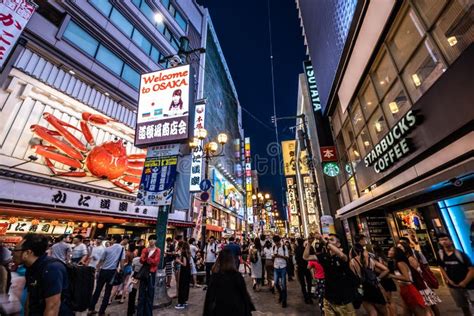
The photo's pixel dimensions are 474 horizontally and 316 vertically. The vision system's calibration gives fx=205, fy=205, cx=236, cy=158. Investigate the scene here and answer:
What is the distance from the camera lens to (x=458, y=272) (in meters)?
4.18

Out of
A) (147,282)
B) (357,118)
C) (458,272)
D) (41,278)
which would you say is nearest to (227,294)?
(41,278)

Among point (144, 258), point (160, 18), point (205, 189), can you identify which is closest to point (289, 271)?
point (205, 189)

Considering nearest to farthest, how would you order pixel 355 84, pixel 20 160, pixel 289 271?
pixel 20 160, pixel 355 84, pixel 289 271

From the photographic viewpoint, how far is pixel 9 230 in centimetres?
988

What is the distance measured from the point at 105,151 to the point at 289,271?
43.5 feet

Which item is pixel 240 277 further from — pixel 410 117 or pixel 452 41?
pixel 452 41

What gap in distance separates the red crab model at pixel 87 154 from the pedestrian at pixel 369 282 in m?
13.9

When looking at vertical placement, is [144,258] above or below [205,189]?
below

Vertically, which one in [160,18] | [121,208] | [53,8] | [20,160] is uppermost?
[160,18]

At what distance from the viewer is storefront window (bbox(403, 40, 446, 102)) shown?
19.1ft

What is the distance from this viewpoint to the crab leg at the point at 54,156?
10469mm

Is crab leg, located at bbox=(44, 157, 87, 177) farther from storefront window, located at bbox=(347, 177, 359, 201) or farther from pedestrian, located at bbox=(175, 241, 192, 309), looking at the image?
storefront window, located at bbox=(347, 177, 359, 201)

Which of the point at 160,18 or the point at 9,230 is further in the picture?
the point at 160,18

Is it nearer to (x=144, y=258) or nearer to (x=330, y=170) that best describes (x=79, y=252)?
(x=144, y=258)
